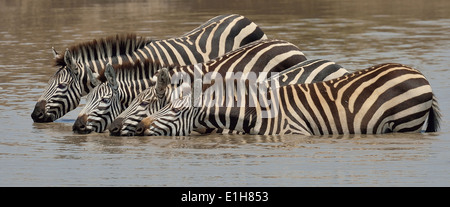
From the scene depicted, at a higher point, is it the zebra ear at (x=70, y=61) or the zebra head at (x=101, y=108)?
the zebra ear at (x=70, y=61)

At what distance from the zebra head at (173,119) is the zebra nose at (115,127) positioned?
313 mm

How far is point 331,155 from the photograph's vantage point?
12.0m

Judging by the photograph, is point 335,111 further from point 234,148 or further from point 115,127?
point 115,127

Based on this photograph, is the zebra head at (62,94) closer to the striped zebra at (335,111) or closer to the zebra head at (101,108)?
the zebra head at (101,108)

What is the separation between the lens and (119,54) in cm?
1591

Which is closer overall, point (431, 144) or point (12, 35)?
point (431, 144)

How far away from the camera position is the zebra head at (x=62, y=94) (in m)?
15.6

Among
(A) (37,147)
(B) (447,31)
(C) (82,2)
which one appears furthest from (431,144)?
(C) (82,2)

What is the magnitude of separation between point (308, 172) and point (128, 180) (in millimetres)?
1834

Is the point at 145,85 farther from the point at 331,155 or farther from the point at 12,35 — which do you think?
the point at 12,35

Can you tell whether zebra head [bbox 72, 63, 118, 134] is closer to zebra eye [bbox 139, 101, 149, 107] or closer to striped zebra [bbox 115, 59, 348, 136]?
striped zebra [bbox 115, 59, 348, 136]

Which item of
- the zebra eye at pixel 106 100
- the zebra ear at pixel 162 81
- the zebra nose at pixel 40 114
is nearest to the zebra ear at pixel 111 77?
the zebra eye at pixel 106 100

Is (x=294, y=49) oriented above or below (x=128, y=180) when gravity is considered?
above

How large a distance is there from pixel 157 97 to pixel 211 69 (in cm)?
110
